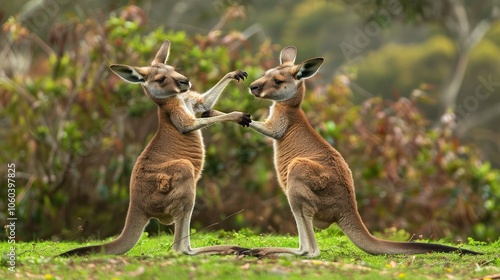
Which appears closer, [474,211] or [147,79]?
[147,79]

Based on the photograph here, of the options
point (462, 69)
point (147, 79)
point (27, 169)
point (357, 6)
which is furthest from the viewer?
point (462, 69)

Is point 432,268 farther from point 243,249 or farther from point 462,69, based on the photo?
point 462,69

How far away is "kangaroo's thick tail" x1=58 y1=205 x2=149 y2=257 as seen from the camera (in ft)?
26.8

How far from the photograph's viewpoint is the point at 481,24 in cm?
3033

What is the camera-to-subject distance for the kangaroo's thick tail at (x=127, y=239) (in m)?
8.18

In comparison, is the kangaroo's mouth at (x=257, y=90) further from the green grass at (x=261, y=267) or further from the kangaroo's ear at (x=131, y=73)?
the green grass at (x=261, y=267)

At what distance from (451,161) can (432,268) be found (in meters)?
7.93

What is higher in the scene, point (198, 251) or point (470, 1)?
point (470, 1)

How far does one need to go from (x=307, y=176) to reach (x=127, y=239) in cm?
177

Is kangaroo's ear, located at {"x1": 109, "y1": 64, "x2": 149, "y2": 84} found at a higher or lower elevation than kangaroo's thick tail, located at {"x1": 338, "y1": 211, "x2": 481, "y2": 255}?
higher

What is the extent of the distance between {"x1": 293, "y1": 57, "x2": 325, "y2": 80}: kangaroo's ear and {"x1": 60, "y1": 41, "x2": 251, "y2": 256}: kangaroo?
1.88 feet

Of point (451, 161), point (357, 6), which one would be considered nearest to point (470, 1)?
point (357, 6)

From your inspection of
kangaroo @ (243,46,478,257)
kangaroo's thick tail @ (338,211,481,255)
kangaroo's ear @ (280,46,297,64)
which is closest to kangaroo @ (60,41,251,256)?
kangaroo @ (243,46,478,257)

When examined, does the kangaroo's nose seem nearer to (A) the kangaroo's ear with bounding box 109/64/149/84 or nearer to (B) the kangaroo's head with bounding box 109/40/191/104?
(B) the kangaroo's head with bounding box 109/40/191/104
